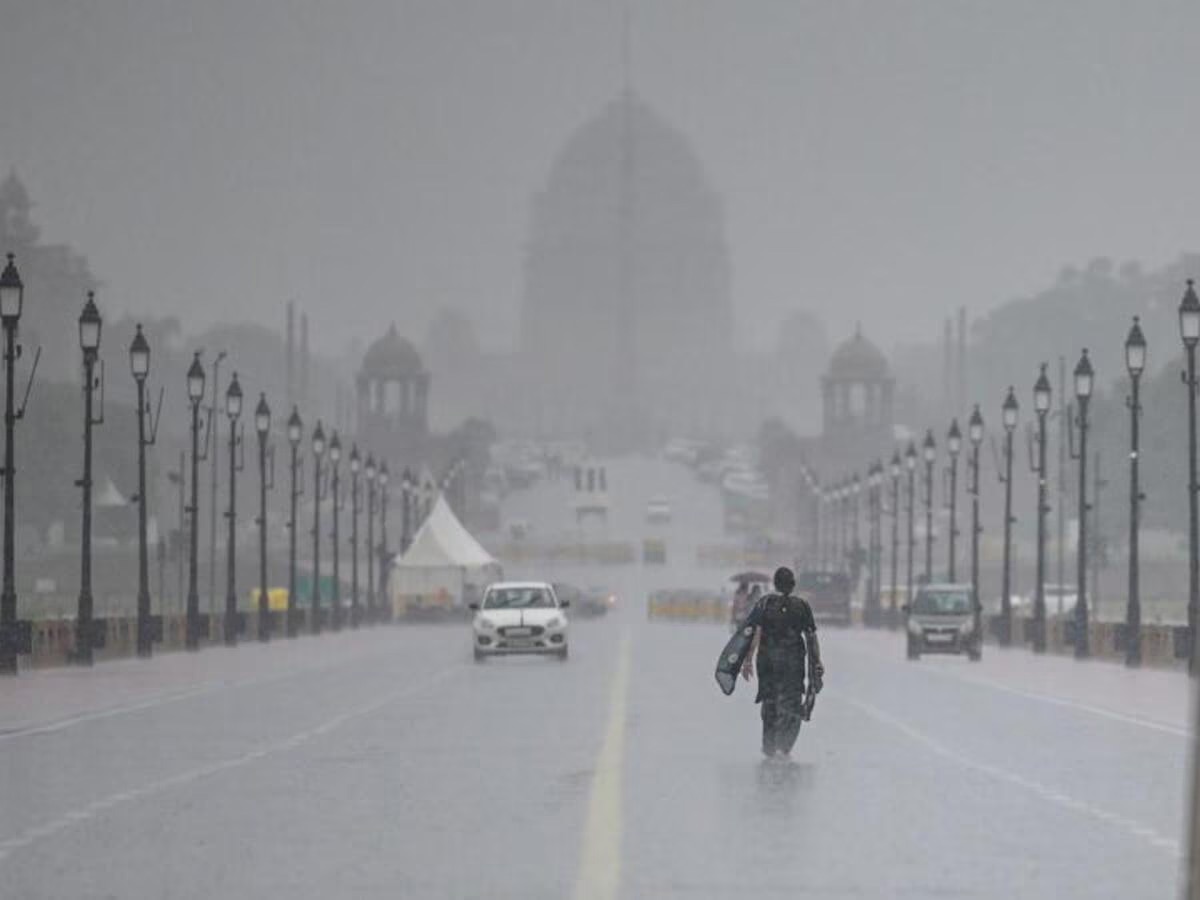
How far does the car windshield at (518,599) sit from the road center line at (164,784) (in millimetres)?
25075

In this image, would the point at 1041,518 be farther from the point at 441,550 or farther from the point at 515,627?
the point at 441,550

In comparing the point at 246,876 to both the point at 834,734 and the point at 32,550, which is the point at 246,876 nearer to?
the point at 834,734

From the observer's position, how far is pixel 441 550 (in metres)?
132

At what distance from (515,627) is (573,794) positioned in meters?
41.4

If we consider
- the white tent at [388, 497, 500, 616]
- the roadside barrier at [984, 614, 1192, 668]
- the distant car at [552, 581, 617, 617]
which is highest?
the white tent at [388, 497, 500, 616]

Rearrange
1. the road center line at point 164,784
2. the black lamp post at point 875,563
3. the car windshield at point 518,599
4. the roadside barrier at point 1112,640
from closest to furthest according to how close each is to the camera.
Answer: the road center line at point 164,784 < the roadside barrier at point 1112,640 < the car windshield at point 518,599 < the black lamp post at point 875,563

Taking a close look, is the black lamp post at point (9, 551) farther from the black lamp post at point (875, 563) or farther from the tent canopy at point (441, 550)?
the tent canopy at point (441, 550)

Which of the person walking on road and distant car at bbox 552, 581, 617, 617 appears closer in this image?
the person walking on road

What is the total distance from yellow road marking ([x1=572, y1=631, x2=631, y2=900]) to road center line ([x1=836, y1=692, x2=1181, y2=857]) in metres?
3.04

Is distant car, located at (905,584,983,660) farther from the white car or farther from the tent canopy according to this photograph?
the tent canopy

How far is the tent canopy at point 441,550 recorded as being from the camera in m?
132

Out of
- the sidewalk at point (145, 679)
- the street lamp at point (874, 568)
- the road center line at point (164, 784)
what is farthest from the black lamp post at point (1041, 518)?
the street lamp at point (874, 568)

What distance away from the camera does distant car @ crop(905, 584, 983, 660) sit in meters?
75.9

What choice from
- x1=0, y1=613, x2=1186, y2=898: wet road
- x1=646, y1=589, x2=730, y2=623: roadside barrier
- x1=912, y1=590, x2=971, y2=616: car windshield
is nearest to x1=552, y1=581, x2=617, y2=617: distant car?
x1=646, y1=589, x2=730, y2=623: roadside barrier
